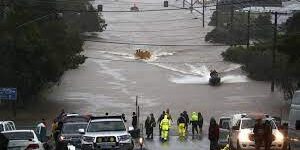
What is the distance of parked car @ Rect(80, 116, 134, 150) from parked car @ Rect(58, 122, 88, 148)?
2699mm

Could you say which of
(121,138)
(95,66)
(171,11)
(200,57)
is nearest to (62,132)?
(121,138)

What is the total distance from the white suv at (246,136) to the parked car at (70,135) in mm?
6751

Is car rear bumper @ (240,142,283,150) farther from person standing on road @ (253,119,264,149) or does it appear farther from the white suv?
person standing on road @ (253,119,264,149)

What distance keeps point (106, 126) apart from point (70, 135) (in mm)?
4603

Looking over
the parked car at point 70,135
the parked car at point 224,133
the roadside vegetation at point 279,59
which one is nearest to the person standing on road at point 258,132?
the parked car at point 70,135

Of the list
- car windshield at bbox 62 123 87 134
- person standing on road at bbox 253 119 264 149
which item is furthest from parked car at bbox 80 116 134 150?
car windshield at bbox 62 123 87 134

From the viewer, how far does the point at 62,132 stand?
32875mm

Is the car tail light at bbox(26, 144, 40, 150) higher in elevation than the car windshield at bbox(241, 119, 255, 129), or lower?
higher

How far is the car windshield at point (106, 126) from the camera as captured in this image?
28.1 m

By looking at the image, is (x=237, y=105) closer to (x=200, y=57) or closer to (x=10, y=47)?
(x=10, y=47)

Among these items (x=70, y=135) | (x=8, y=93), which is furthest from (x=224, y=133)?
(x=8, y=93)

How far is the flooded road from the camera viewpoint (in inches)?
2680

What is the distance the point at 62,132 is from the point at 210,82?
47175 mm

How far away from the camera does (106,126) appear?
2825cm
